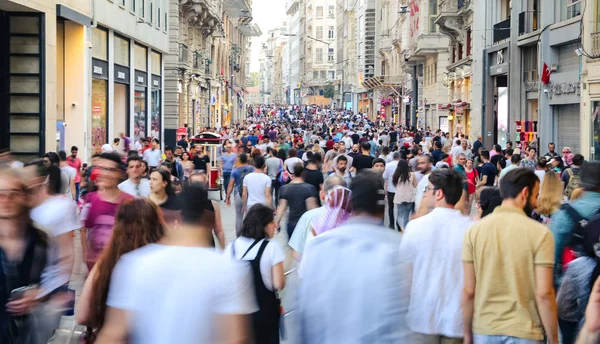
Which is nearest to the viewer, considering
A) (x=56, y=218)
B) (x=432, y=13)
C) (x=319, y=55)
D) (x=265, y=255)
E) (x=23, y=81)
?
(x=265, y=255)

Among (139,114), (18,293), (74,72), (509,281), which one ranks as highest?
(74,72)

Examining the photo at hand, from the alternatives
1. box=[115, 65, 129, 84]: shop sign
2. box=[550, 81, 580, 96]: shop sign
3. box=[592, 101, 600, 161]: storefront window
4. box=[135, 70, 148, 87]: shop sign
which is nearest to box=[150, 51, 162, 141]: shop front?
box=[135, 70, 148, 87]: shop sign

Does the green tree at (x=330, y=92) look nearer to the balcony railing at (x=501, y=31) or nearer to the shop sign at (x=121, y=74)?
the balcony railing at (x=501, y=31)

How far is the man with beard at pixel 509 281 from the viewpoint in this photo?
16.0 ft

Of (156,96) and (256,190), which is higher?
(156,96)

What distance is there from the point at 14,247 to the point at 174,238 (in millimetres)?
1703

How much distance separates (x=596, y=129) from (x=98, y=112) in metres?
14.0

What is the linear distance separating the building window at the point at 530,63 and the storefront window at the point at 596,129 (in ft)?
21.2

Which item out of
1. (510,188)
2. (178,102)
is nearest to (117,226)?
(510,188)

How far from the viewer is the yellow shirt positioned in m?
4.91

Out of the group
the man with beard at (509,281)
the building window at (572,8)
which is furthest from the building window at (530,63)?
the man with beard at (509,281)

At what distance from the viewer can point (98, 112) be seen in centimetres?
2688

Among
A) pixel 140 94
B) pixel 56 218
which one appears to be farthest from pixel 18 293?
pixel 140 94

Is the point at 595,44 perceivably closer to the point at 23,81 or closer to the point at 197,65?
the point at 23,81
